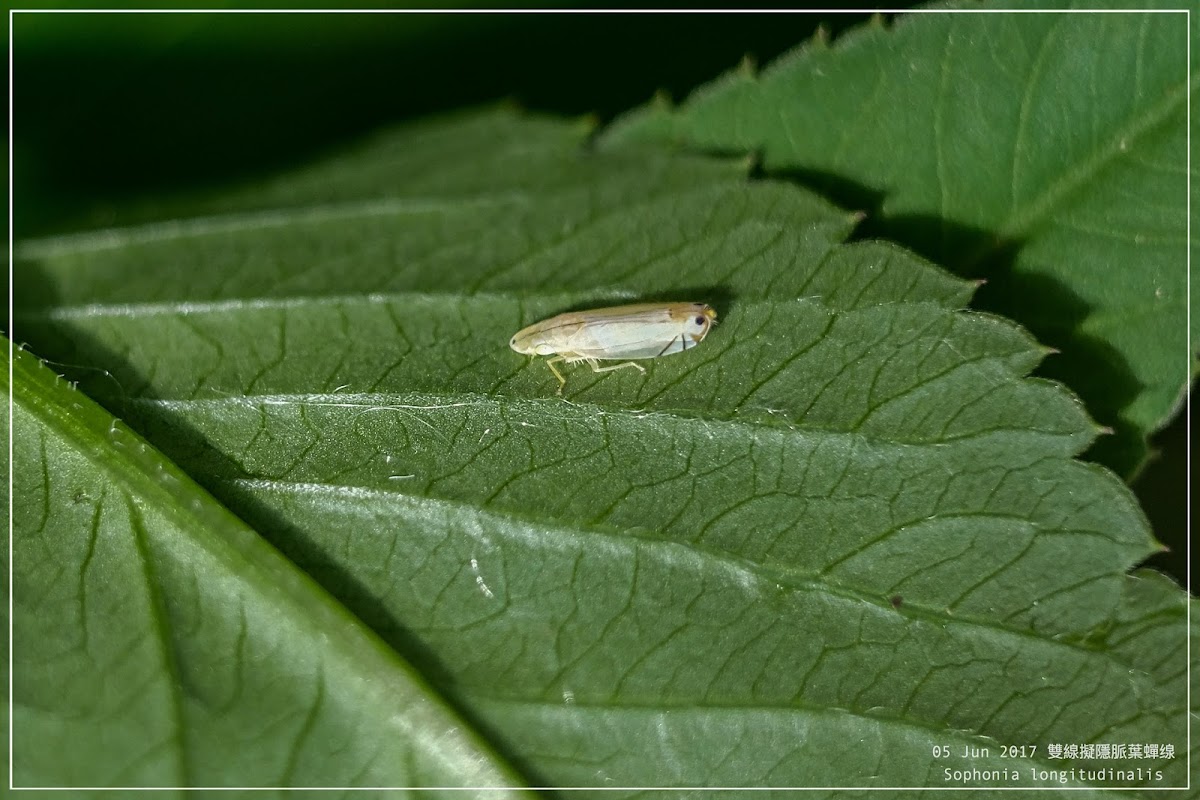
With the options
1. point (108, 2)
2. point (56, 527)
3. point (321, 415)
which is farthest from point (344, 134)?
point (56, 527)

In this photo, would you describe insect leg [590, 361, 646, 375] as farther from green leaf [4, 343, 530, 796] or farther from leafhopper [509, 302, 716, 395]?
green leaf [4, 343, 530, 796]

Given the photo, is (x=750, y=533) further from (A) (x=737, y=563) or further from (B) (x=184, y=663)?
(B) (x=184, y=663)

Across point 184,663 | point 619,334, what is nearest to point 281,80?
point 619,334

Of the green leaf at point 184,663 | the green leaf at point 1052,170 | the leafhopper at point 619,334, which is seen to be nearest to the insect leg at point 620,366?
the leafhopper at point 619,334

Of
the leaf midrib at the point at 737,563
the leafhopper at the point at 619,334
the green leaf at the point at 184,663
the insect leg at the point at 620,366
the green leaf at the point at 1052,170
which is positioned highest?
the green leaf at the point at 1052,170

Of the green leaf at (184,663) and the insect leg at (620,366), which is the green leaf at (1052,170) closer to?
the insect leg at (620,366)

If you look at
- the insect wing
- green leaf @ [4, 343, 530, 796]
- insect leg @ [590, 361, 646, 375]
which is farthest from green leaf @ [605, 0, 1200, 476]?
green leaf @ [4, 343, 530, 796]

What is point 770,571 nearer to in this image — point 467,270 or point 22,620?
point 467,270
